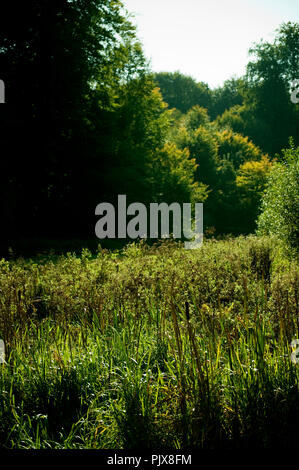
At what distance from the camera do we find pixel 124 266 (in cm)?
674

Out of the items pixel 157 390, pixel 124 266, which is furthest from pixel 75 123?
pixel 157 390

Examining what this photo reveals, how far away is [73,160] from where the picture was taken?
18.2 m

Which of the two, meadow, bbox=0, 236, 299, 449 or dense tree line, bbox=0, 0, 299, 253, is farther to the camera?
dense tree line, bbox=0, 0, 299, 253

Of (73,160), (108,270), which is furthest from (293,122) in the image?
A: (108,270)

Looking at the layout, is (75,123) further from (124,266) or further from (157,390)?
(157,390)

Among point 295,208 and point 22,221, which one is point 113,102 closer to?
point 22,221

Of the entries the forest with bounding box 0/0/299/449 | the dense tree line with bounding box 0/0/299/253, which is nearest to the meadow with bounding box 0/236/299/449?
the forest with bounding box 0/0/299/449

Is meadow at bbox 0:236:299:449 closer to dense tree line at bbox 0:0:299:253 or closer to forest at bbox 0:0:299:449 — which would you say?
forest at bbox 0:0:299:449

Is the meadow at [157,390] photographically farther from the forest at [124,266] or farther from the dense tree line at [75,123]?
the dense tree line at [75,123]

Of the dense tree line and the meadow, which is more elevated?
the dense tree line

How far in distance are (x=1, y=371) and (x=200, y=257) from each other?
5543 mm

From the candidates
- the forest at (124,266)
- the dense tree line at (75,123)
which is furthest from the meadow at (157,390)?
the dense tree line at (75,123)

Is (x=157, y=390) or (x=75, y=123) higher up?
(x=75, y=123)

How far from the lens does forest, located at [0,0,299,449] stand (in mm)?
2396
